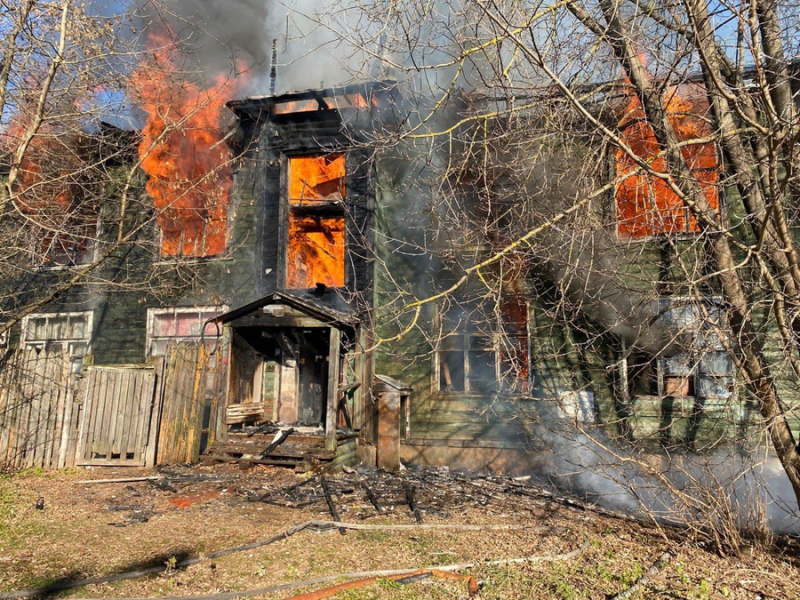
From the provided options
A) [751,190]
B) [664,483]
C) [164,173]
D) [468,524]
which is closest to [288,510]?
[468,524]

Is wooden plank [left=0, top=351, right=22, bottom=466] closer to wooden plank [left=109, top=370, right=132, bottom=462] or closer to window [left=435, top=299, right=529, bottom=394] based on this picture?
wooden plank [left=109, top=370, right=132, bottom=462]

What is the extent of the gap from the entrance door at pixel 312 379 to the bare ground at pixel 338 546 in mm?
3928

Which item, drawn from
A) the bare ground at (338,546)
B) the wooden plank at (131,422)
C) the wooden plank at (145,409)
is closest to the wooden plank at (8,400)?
the bare ground at (338,546)

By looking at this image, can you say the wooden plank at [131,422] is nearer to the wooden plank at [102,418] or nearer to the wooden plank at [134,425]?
the wooden plank at [134,425]

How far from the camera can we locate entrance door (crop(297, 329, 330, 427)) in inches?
495

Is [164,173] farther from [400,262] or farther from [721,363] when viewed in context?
[721,363]

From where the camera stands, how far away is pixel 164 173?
1517 cm

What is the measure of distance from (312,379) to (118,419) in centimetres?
408

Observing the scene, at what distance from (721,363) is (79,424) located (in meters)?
11.9

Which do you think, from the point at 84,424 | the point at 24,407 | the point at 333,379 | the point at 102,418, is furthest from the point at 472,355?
the point at 24,407

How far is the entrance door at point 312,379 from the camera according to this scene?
41.2 ft

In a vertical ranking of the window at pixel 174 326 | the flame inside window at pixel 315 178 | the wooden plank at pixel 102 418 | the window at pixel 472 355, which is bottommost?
the wooden plank at pixel 102 418

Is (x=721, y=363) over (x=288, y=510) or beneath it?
over

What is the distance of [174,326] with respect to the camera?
1427 cm
